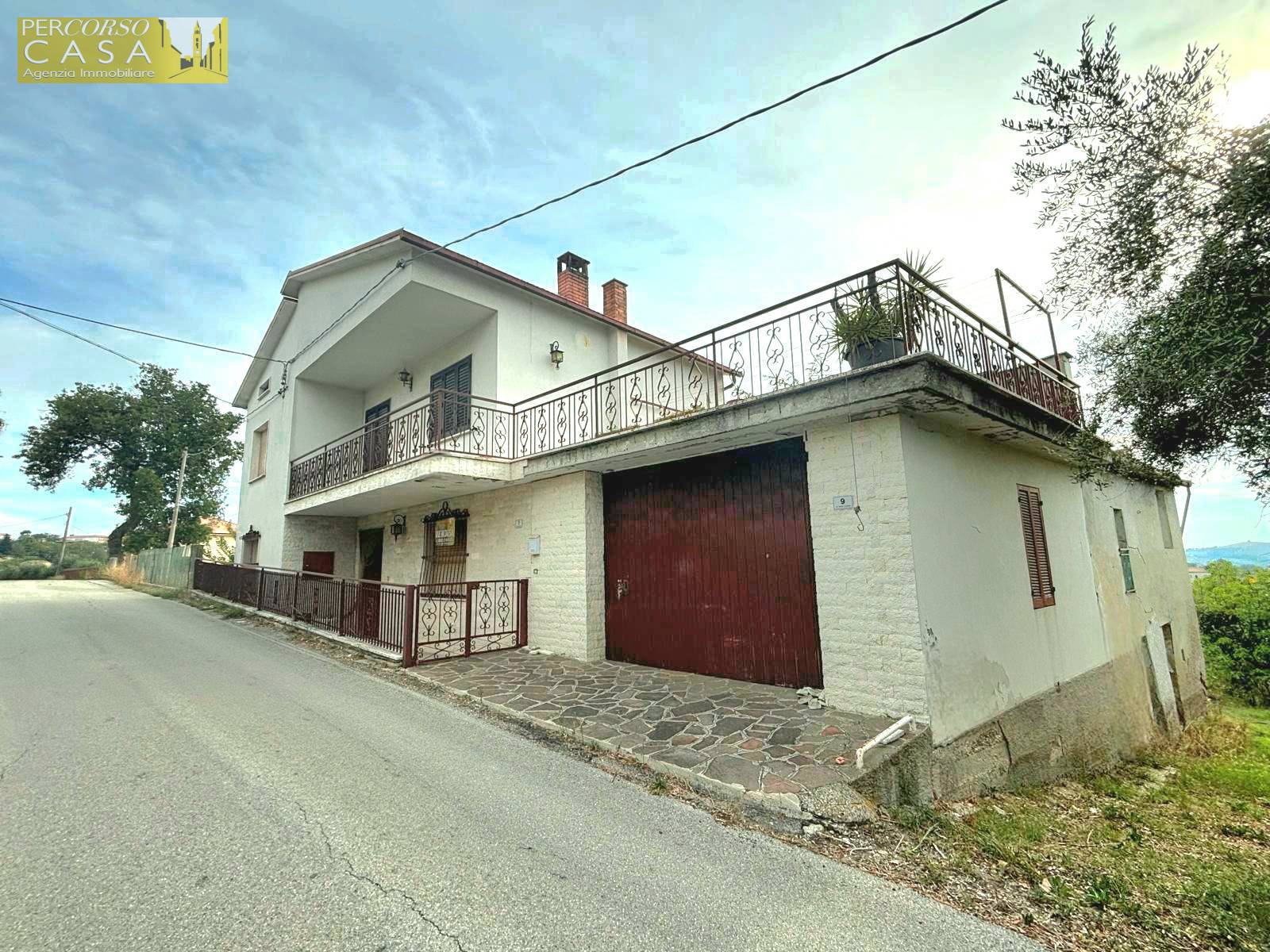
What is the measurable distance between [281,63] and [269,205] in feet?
10.9

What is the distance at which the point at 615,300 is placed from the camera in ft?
42.9

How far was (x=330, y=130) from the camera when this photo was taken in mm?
7203

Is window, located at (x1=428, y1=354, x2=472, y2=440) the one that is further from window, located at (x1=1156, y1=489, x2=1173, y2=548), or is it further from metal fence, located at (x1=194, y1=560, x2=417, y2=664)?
window, located at (x1=1156, y1=489, x2=1173, y2=548)

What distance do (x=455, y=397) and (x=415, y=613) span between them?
168 inches

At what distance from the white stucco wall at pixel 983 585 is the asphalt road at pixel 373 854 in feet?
9.11

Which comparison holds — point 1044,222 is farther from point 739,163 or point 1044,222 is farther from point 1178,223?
point 739,163

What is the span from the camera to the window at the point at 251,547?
15656 millimetres

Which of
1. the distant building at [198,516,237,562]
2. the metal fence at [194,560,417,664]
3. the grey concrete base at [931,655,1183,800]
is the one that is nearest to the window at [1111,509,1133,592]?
the grey concrete base at [931,655,1183,800]

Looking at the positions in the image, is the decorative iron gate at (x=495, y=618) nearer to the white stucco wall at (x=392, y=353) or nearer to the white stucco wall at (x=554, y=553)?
the white stucco wall at (x=554, y=553)

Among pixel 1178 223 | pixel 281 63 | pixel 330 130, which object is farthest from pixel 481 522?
pixel 1178 223

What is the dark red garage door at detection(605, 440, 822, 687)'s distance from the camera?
607 cm

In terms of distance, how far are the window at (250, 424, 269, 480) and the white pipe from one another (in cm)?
1812

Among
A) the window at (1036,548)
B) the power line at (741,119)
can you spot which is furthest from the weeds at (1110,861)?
the power line at (741,119)

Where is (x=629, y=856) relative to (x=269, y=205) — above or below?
below
